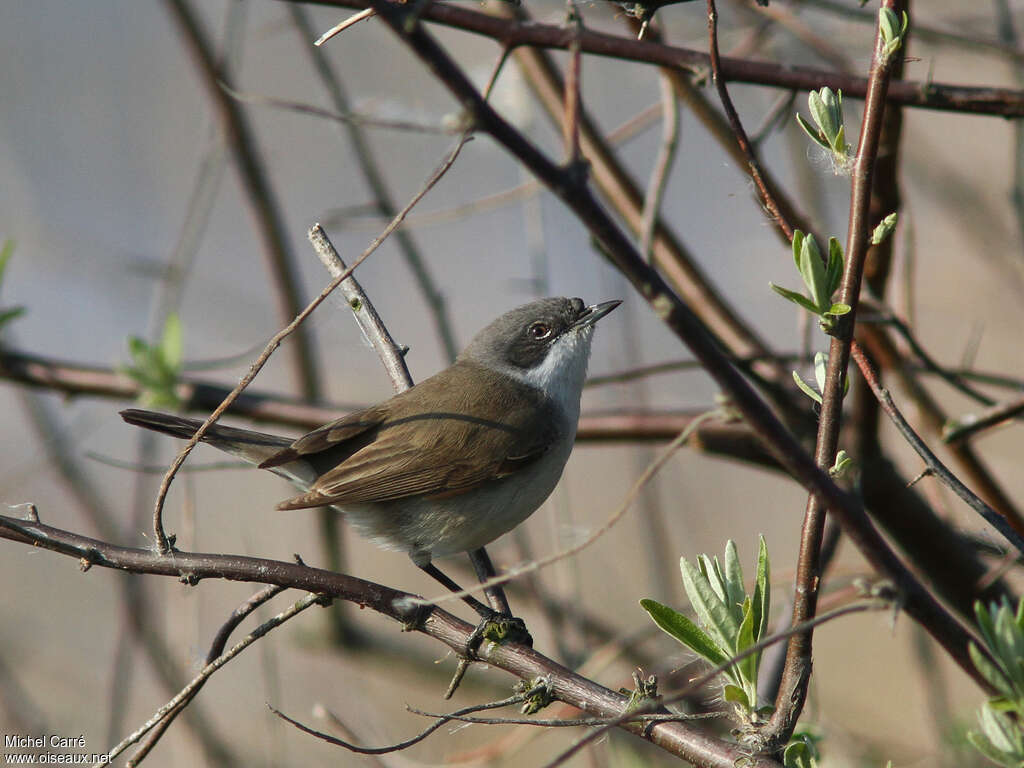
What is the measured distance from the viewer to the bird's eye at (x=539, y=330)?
13.8 ft

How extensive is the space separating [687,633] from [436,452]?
5.86 ft

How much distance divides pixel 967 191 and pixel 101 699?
5.87 m

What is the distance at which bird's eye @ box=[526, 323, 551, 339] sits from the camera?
4.19m

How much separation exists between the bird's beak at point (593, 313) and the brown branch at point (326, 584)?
79.0 inches

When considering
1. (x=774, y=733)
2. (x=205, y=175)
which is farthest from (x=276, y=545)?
(x=774, y=733)

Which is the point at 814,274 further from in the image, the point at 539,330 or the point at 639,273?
the point at 539,330

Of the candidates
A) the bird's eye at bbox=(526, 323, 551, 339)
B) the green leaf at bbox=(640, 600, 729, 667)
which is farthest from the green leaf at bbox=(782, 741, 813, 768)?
the bird's eye at bbox=(526, 323, 551, 339)

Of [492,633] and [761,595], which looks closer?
[761,595]

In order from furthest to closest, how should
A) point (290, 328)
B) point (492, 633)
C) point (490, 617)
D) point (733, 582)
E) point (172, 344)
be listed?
point (172, 344) < point (490, 617) < point (492, 633) < point (733, 582) < point (290, 328)

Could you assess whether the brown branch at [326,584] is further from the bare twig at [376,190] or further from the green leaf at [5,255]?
the bare twig at [376,190]

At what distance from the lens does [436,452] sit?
11.4 ft

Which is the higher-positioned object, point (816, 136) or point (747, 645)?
point (816, 136)

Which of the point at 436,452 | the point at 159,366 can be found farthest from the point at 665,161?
the point at 159,366

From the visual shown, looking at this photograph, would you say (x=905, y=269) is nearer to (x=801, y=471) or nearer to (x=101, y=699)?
(x=801, y=471)
